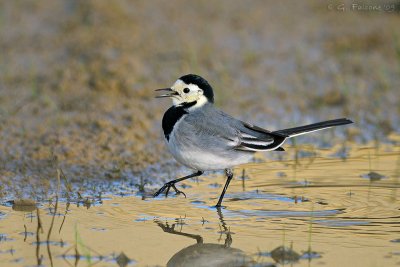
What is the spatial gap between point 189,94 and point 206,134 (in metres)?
0.48

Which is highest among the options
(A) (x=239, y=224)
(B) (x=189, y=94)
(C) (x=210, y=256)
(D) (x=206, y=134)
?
(B) (x=189, y=94)

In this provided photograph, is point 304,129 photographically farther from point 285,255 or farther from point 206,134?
point 285,255

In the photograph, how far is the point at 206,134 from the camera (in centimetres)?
709

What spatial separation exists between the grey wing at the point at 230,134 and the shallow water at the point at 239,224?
49 cm

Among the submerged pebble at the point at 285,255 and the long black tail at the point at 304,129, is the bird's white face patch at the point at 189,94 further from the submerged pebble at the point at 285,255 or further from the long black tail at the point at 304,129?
the submerged pebble at the point at 285,255

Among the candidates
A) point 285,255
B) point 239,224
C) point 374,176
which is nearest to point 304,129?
point 374,176

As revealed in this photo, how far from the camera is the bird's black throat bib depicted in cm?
721

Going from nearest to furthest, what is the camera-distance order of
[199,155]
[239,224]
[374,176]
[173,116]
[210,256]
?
[210,256], [239,224], [199,155], [173,116], [374,176]

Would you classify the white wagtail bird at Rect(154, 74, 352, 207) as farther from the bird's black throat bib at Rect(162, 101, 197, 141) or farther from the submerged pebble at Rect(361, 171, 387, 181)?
the submerged pebble at Rect(361, 171, 387, 181)

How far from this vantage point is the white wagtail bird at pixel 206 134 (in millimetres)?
7059

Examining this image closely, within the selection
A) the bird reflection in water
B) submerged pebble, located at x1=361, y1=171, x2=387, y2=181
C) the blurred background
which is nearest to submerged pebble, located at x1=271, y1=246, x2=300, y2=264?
the bird reflection in water

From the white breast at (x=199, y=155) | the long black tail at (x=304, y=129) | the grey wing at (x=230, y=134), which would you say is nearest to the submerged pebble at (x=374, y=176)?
the long black tail at (x=304, y=129)

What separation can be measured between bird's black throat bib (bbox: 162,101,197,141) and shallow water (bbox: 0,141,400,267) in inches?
24.9

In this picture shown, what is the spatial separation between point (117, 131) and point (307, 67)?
3.70m
